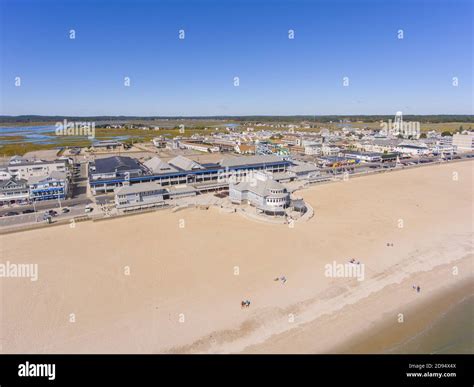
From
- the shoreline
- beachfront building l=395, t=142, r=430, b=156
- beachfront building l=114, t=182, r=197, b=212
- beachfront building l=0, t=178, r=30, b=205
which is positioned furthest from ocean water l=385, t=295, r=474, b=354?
beachfront building l=395, t=142, r=430, b=156

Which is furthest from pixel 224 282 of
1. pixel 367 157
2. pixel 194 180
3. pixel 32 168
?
pixel 367 157

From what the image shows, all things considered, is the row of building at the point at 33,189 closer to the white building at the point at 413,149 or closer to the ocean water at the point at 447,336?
the ocean water at the point at 447,336

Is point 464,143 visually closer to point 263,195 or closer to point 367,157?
point 367,157

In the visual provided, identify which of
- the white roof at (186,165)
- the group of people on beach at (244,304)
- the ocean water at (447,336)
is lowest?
the ocean water at (447,336)

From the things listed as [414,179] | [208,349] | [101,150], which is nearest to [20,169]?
[101,150]

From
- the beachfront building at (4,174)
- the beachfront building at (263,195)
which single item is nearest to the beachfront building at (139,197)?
the beachfront building at (263,195)

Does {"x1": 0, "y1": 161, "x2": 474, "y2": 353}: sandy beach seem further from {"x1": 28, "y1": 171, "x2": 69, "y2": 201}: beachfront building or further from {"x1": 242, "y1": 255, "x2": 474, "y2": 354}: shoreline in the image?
{"x1": 28, "y1": 171, "x2": 69, "y2": 201}: beachfront building
